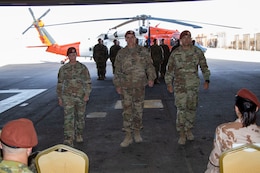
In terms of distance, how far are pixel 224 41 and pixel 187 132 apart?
56.2 metres

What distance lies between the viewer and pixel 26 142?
1920 mm

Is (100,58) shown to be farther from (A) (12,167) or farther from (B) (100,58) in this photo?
(A) (12,167)

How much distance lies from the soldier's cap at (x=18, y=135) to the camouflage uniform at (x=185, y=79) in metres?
3.78

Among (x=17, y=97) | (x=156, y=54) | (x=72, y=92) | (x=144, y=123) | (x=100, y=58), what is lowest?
(x=144, y=123)

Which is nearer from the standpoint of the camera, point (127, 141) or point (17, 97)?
point (127, 141)

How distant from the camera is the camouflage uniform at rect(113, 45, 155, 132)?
548 cm

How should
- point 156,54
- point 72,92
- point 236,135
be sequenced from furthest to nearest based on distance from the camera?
1. point 156,54
2. point 72,92
3. point 236,135

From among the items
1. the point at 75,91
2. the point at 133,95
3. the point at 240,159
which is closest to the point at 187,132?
the point at 133,95

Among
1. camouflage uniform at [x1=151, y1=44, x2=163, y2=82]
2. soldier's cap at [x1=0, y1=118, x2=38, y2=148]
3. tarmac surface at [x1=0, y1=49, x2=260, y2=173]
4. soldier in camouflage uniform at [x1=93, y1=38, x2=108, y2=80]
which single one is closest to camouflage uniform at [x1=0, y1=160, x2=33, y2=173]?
soldier's cap at [x1=0, y1=118, x2=38, y2=148]

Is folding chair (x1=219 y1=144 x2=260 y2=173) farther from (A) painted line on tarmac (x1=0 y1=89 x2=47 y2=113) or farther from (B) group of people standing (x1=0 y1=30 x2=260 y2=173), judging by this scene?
(A) painted line on tarmac (x1=0 y1=89 x2=47 y2=113)

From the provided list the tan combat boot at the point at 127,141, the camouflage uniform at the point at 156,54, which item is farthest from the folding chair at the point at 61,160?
the camouflage uniform at the point at 156,54

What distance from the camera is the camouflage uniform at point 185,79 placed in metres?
5.41

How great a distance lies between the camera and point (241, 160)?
2191 millimetres

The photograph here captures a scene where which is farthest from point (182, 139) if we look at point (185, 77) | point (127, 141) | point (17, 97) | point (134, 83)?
point (17, 97)
